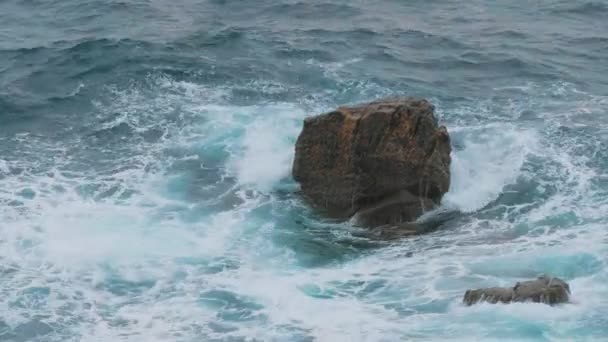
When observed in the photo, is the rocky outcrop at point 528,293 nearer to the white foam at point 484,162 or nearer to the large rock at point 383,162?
the large rock at point 383,162

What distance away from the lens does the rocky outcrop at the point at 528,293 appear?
66.1ft

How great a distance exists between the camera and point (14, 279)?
2223cm

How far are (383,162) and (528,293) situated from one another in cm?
570

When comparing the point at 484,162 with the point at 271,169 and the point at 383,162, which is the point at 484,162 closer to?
the point at 383,162

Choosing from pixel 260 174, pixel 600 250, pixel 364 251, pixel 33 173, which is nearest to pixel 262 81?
pixel 260 174

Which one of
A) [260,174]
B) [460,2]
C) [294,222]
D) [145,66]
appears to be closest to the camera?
[294,222]

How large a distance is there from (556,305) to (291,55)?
17.2m

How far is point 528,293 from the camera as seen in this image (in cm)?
2022


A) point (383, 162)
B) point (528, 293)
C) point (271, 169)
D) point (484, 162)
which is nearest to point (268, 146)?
point (271, 169)

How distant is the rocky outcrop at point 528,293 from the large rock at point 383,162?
4298 millimetres

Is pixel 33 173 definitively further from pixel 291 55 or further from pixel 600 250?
pixel 600 250

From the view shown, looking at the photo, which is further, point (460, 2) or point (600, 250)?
point (460, 2)

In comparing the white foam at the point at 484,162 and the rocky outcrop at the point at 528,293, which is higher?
the white foam at the point at 484,162

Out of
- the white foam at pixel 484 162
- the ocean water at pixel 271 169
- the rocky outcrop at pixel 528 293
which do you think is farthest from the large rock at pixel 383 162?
the rocky outcrop at pixel 528 293
